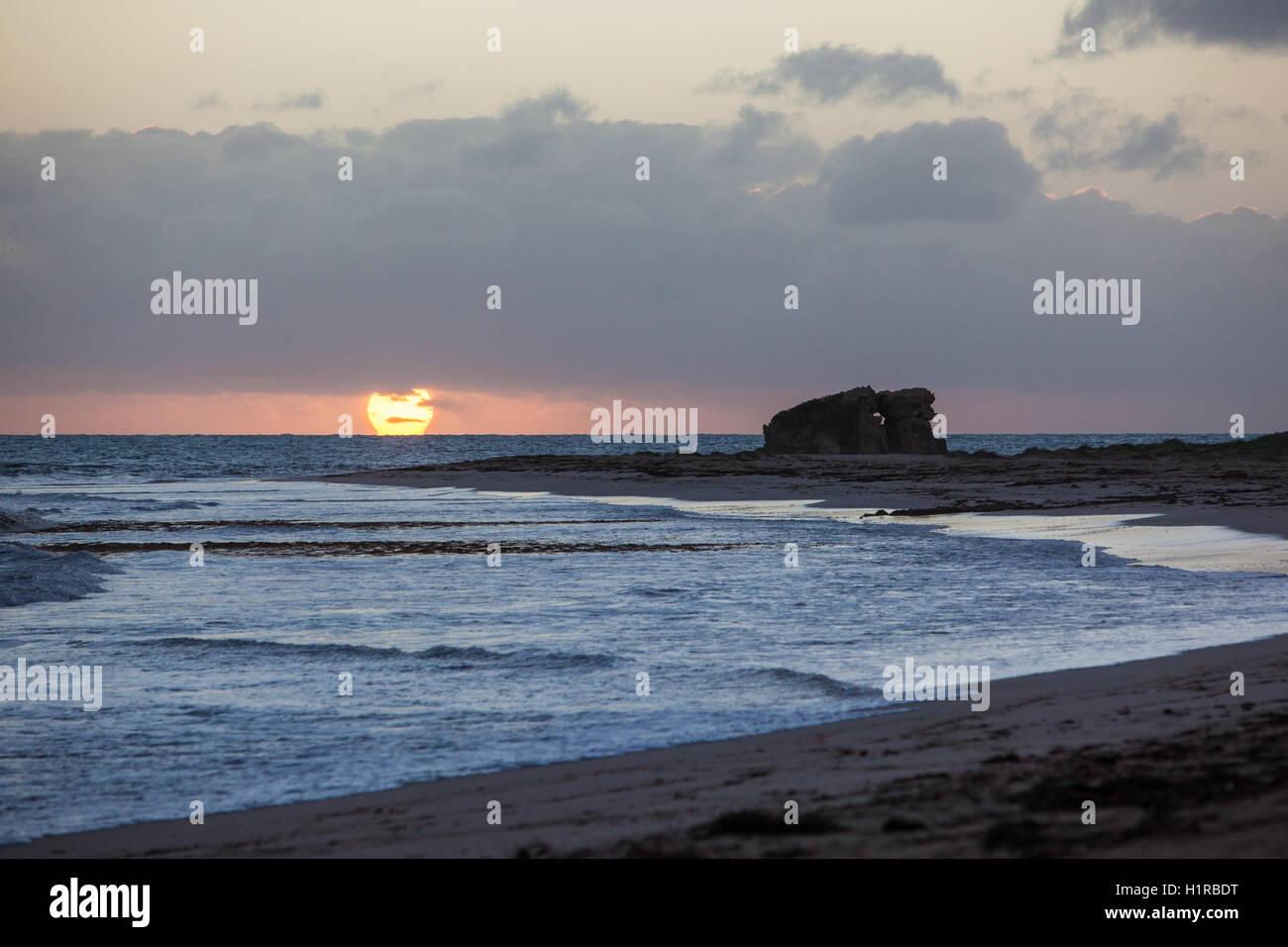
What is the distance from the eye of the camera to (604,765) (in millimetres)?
7129

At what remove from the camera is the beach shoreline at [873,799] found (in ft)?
16.0

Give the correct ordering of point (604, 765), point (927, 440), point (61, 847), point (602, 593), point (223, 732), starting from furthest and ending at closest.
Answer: point (927, 440), point (602, 593), point (223, 732), point (604, 765), point (61, 847)

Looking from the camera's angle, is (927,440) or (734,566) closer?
(734,566)

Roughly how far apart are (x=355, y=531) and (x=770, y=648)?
19.9 metres

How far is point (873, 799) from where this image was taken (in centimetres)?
560

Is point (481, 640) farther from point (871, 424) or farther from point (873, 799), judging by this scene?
point (871, 424)

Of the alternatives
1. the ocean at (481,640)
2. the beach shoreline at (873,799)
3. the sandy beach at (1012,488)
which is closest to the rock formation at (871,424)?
the sandy beach at (1012,488)

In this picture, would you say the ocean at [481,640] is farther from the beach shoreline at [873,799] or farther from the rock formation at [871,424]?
the rock formation at [871,424]

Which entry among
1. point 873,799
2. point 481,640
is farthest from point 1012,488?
point 873,799

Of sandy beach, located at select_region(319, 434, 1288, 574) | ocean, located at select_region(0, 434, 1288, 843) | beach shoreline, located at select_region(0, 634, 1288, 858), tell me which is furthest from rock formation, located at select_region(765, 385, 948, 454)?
beach shoreline, located at select_region(0, 634, 1288, 858)

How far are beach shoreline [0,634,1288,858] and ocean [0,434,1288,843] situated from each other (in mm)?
511

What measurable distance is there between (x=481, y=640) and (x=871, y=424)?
70.1 meters
